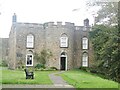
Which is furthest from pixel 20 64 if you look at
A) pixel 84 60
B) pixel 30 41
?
pixel 84 60

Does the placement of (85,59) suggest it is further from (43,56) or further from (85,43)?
(43,56)

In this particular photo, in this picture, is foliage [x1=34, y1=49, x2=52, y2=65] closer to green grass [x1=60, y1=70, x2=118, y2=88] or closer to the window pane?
the window pane

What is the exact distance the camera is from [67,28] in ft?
159

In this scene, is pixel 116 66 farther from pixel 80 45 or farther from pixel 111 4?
pixel 80 45

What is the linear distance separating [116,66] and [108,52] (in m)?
1.85

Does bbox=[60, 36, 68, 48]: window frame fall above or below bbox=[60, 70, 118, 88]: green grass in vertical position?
above

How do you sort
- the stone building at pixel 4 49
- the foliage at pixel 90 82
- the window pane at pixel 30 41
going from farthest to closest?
the stone building at pixel 4 49 < the window pane at pixel 30 41 < the foliage at pixel 90 82

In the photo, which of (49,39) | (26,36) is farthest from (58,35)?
(26,36)

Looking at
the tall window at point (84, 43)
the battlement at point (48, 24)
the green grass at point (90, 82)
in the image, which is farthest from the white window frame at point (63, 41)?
the green grass at point (90, 82)

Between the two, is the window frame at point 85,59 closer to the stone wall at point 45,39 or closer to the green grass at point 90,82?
the stone wall at point 45,39

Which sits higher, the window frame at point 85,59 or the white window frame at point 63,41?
the white window frame at point 63,41

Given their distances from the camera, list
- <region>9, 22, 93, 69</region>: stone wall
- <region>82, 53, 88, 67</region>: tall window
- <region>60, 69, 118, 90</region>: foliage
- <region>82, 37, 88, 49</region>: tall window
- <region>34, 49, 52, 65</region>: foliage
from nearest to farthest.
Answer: <region>60, 69, 118, 90</region>: foliage
<region>34, 49, 52, 65</region>: foliage
<region>9, 22, 93, 69</region>: stone wall
<region>82, 53, 88, 67</region>: tall window
<region>82, 37, 88, 49</region>: tall window

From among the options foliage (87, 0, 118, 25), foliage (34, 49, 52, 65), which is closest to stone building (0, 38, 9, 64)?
foliage (34, 49, 52, 65)

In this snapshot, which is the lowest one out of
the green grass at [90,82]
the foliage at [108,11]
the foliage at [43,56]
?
the green grass at [90,82]
